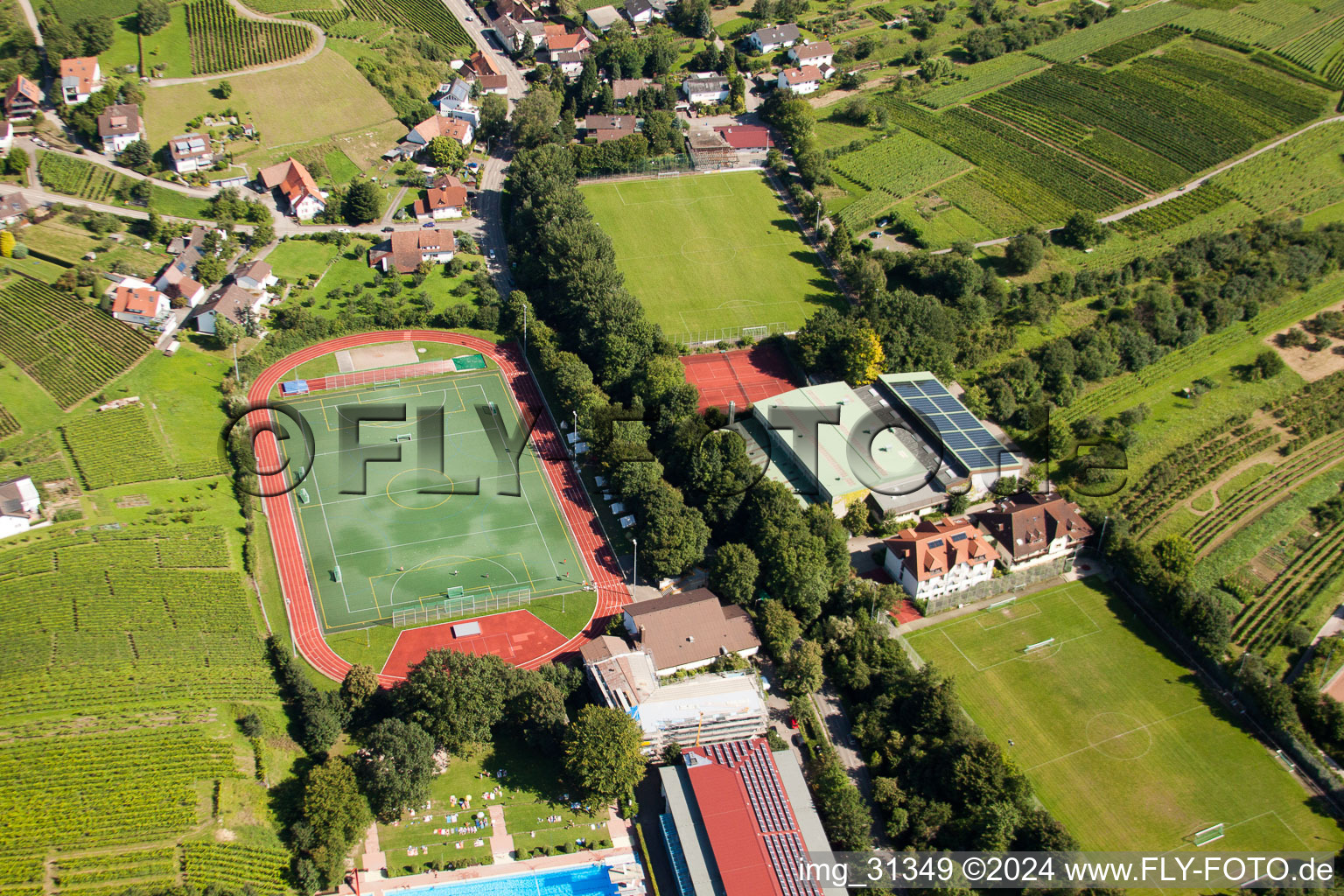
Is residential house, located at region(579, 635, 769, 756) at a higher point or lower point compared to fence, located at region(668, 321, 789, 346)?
lower

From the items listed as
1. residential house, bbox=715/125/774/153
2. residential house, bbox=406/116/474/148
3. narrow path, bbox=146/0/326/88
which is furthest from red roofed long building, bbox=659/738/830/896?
narrow path, bbox=146/0/326/88

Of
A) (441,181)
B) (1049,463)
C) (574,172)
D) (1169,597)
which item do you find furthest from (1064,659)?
(441,181)

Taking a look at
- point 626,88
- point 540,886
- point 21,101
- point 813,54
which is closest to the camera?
point 540,886

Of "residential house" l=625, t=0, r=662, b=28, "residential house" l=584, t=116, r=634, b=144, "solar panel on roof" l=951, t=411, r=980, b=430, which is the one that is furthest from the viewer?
"residential house" l=625, t=0, r=662, b=28

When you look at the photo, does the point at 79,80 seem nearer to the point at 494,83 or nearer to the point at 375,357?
the point at 494,83

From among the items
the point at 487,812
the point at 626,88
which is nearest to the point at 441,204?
the point at 626,88

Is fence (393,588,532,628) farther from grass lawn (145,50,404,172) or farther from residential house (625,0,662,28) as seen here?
residential house (625,0,662,28)

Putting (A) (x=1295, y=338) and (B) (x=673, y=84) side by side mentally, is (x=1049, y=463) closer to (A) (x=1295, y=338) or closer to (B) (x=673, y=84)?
(A) (x=1295, y=338)
